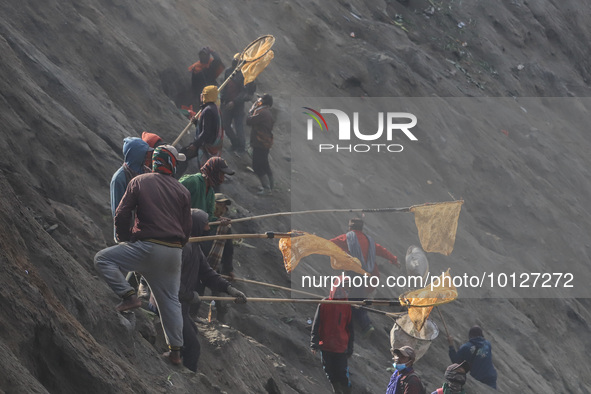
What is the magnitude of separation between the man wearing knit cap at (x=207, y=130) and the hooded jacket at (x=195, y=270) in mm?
3096

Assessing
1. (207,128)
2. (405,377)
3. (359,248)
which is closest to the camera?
(405,377)

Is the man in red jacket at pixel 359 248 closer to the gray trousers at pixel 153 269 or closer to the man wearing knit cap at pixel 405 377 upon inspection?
the man wearing knit cap at pixel 405 377

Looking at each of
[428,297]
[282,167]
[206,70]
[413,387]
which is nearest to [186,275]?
[413,387]

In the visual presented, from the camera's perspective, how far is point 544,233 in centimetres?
2170

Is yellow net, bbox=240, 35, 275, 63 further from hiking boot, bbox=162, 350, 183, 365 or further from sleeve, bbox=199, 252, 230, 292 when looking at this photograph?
hiking boot, bbox=162, 350, 183, 365

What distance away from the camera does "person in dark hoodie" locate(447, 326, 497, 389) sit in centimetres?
1152

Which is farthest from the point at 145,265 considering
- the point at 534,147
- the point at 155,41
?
the point at 534,147

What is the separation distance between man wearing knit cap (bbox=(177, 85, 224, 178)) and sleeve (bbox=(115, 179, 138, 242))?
13.8ft

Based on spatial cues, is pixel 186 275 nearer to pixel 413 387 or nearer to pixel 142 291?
pixel 142 291

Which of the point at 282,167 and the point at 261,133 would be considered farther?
the point at 282,167

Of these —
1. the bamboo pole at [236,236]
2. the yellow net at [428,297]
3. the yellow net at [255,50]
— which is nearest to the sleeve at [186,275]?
the bamboo pole at [236,236]

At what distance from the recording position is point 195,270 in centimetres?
768

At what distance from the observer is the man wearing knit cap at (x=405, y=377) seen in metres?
8.16

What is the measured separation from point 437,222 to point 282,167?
230 inches
